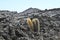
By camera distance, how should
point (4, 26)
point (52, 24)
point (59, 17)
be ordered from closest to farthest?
point (4, 26) → point (52, 24) → point (59, 17)

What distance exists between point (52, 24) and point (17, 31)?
903 cm

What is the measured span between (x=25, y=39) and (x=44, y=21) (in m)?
11.5

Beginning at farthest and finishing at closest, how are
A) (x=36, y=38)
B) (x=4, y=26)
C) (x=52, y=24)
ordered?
(x=52, y=24), (x=4, y=26), (x=36, y=38)

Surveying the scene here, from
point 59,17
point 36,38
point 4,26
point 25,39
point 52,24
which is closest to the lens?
point 25,39

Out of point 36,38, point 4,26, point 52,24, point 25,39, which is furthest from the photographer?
point 52,24

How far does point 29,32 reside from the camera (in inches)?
1046

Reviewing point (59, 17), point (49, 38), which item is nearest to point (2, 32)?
point (49, 38)

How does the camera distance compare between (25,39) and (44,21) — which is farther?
(44,21)

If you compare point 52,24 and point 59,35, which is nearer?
point 59,35

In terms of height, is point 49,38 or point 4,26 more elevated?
point 4,26

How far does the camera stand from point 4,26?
2644 cm

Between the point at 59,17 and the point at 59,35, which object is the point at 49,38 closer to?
the point at 59,35

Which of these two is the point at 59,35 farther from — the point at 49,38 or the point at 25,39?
the point at 25,39

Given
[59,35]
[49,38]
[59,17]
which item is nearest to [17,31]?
[49,38]
